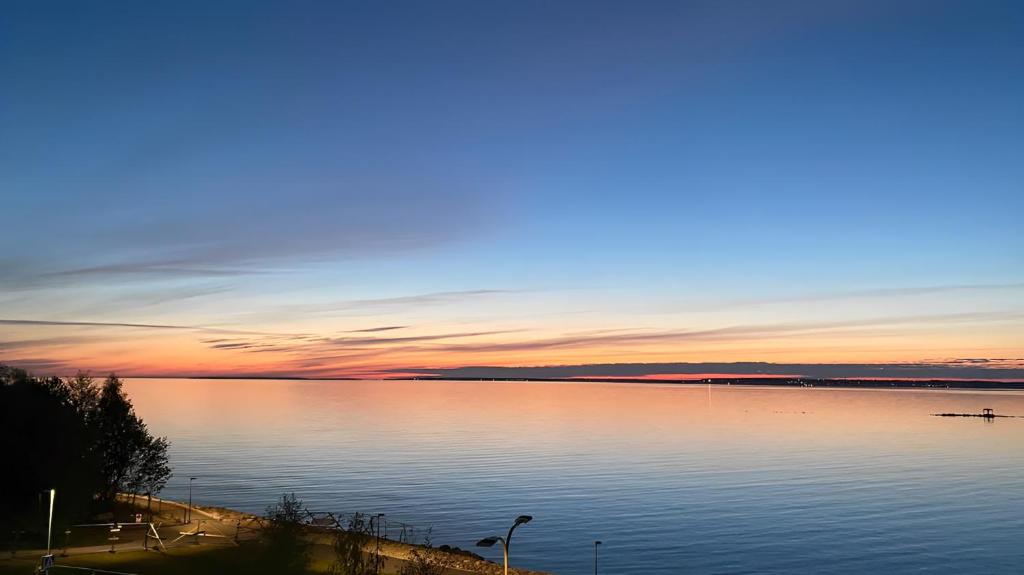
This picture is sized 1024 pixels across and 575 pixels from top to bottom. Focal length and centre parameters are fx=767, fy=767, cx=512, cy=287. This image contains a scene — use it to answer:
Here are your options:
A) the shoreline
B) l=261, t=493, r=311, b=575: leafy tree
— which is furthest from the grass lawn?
the shoreline

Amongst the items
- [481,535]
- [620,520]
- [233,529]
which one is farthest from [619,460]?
[233,529]

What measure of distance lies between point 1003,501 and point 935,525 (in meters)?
23.0

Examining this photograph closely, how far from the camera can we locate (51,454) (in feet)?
230

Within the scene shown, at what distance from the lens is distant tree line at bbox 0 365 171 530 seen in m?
68.8

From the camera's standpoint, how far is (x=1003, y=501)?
323ft

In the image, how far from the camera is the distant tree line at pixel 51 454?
6875 cm

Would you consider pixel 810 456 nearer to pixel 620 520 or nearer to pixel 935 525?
pixel 935 525

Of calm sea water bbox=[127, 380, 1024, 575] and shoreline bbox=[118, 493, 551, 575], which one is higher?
shoreline bbox=[118, 493, 551, 575]

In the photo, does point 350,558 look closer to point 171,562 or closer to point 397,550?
point 171,562

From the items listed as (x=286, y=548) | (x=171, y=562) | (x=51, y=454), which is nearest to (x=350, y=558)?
(x=286, y=548)

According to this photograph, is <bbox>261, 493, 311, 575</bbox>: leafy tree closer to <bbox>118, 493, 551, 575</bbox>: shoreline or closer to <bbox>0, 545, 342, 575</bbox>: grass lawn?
<bbox>0, 545, 342, 575</bbox>: grass lawn

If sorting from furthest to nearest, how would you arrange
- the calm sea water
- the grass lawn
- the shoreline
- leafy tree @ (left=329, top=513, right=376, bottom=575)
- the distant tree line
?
the calm sea water, the distant tree line, the shoreline, the grass lawn, leafy tree @ (left=329, top=513, right=376, bottom=575)

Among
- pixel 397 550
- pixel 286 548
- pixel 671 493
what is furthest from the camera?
pixel 671 493

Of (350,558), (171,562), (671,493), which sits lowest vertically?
(671,493)
